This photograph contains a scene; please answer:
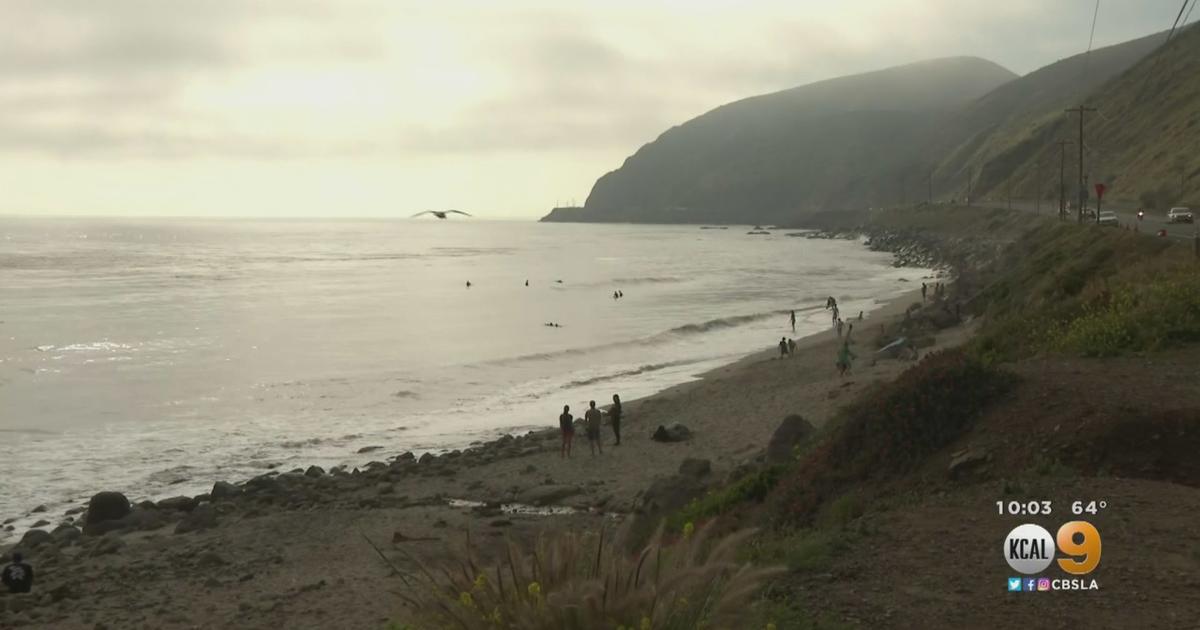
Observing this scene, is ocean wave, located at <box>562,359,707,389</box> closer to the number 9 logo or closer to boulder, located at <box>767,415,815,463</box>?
boulder, located at <box>767,415,815,463</box>

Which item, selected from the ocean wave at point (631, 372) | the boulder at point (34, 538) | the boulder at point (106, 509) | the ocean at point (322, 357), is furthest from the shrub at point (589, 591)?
the ocean wave at point (631, 372)

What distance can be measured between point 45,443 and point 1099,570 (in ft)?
84.7

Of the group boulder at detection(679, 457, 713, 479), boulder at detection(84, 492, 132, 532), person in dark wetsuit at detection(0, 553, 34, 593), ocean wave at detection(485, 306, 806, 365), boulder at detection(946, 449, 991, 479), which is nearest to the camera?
boulder at detection(946, 449, 991, 479)

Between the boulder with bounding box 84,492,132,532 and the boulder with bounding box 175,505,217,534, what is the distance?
56.4 inches

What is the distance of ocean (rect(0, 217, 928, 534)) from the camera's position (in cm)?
2420

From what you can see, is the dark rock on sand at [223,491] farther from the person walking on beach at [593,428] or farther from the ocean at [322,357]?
the person walking on beach at [593,428]

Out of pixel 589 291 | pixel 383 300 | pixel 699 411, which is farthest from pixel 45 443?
pixel 589 291

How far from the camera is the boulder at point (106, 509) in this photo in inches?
676

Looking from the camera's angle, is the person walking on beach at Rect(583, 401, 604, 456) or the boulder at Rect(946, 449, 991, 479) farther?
the person walking on beach at Rect(583, 401, 604, 456)

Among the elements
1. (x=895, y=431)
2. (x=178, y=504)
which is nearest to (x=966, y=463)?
(x=895, y=431)

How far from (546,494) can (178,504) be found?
23.5ft

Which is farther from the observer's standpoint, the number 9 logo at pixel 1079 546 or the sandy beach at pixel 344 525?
the sandy beach at pixel 344 525

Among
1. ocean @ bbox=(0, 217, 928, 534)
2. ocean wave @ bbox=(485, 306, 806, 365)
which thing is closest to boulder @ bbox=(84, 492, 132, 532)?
ocean @ bbox=(0, 217, 928, 534)

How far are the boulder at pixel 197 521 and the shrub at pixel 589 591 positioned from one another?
1318 centimetres
